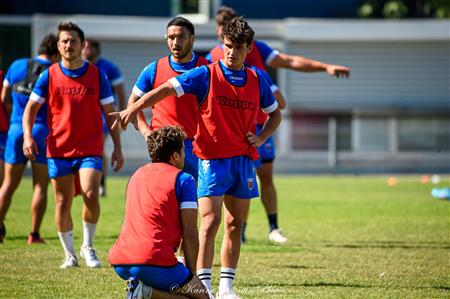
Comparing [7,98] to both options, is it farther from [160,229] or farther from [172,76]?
[160,229]

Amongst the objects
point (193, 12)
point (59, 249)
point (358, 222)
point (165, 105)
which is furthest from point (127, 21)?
point (165, 105)

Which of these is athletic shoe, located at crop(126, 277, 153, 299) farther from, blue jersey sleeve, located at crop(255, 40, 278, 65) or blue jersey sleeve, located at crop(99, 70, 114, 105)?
blue jersey sleeve, located at crop(255, 40, 278, 65)

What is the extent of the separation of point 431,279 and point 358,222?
5596 millimetres

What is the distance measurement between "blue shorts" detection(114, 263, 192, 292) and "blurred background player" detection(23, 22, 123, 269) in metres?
2.89

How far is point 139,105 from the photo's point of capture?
7250 mm

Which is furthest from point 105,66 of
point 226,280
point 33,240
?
point 226,280

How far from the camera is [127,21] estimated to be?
31812 millimetres

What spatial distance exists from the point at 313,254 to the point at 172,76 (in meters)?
3.12

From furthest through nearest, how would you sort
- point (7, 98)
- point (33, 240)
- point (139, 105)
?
1. point (7, 98)
2. point (33, 240)
3. point (139, 105)

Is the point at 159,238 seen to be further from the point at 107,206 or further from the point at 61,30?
the point at 107,206

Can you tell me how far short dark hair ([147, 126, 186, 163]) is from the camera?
672 centimetres

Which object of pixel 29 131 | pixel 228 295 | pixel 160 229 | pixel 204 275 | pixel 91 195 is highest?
pixel 29 131

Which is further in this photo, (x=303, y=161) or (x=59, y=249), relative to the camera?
(x=303, y=161)

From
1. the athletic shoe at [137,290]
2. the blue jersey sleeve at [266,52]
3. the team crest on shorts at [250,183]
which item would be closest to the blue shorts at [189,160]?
the team crest on shorts at [250,183]
